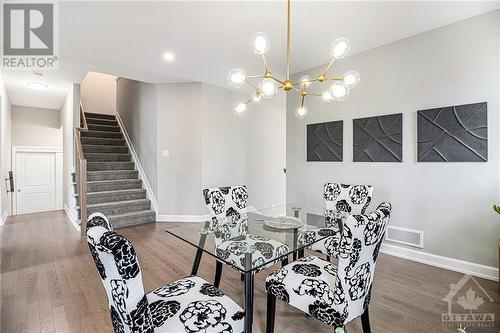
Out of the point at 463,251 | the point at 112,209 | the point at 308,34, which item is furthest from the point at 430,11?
the point at 112,209

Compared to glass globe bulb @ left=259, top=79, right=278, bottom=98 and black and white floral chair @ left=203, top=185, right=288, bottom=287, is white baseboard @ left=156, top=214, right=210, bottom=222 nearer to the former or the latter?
black and white floral chair @ left=203, top=185, right=288, bottom=287

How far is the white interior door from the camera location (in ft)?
19.4

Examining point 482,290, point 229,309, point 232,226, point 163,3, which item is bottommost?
point 482,290

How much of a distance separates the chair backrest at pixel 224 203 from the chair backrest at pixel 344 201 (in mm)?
959

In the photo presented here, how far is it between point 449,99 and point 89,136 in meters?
7.07

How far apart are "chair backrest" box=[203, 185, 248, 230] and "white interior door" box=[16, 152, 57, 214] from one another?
5.95 metres

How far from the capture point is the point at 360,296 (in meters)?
1.38

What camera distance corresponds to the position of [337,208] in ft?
9.33

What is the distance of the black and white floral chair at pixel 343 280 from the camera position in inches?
47.8

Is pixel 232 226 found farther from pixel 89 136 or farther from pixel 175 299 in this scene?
pixel 89 136

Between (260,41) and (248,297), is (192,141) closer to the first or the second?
(260,41)

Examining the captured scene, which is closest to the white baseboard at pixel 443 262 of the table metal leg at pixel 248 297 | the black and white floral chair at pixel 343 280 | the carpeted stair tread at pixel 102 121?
the black and white floral chair at pixel 343 280

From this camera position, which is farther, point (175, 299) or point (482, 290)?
point (482, 290)
